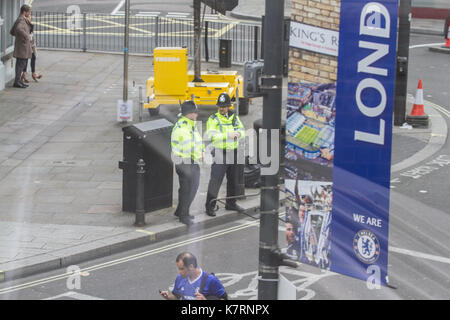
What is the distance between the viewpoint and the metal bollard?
41.8 ft

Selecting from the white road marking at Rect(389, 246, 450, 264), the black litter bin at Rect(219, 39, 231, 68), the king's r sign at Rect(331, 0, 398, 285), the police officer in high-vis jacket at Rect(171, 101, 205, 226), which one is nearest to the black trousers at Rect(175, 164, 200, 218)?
the police officer in high-vis jacket at Rect(171, 101, 205, 226)

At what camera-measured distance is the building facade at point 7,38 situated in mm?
21734

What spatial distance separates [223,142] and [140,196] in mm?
1555

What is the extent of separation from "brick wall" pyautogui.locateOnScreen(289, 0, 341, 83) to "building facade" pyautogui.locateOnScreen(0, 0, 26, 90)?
14760 mm

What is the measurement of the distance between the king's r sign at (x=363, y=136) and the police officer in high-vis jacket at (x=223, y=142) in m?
5.76

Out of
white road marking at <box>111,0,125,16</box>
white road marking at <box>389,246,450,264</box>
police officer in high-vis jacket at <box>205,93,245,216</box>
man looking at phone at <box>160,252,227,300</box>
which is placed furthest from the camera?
white road marking at <box>111,0,125,16</box>

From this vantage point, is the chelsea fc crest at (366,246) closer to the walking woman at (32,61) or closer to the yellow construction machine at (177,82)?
the yellow construction machine at (177,82)

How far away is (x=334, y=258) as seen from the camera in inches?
307

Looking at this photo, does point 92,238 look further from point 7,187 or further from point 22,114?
point 22,114

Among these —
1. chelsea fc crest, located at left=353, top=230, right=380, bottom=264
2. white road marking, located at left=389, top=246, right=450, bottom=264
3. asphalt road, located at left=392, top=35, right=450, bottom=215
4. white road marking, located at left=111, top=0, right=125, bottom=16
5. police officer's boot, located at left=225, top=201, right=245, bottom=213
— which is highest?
white road marking, located at left=111, top=0, right=125, bottom=16

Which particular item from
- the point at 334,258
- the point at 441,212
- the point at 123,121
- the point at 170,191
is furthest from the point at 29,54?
the point at 334,258

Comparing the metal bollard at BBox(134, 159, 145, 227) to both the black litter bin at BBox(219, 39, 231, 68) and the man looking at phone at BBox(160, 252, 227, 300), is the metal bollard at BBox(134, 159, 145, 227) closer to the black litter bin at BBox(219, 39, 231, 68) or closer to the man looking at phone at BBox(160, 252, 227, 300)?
the man looking at phone at BBox(160, 252, 227, 300)

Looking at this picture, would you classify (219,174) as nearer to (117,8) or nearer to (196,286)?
(196,286)

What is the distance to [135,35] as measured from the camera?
29.5m
